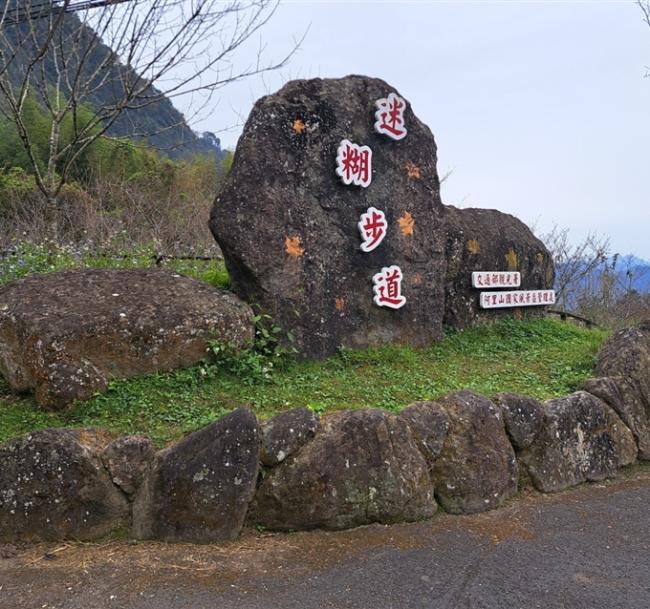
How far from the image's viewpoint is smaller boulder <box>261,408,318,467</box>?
367 cm

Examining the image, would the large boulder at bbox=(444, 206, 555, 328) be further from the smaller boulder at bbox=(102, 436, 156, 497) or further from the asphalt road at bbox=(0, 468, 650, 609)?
the smaller boulder at bbox=(102, 436, 156, 497)

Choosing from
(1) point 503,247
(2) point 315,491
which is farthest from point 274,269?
(1) point 503,247

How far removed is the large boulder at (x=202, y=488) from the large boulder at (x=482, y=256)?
14.2 ft

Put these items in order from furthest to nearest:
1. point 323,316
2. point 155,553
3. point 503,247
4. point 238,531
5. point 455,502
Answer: point 503,247
point 323,316
point 455,502
point 238,531
point 155,553

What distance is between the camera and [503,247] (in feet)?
26.5

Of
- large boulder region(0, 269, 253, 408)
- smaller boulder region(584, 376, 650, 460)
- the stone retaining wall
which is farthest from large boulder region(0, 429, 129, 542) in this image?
smaller boulder region(584, 376, 650, 460)

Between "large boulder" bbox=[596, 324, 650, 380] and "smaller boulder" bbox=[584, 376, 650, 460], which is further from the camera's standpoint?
"large boulder" bbox=[596, 324, 650, 380]

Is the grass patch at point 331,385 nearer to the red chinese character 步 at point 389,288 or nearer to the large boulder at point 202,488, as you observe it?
the large boulder at point 202,488

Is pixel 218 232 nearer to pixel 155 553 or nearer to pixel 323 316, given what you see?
pixel 323 316

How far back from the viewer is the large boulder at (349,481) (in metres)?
3.63

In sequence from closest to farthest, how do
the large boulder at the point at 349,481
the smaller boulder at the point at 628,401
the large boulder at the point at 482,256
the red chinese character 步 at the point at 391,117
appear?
the large boulder at the point at 349,481, the smaller boulder at the point at 628,401, the red chinese character 步 at the point at 391,117, the large boulder at the point at 482,256


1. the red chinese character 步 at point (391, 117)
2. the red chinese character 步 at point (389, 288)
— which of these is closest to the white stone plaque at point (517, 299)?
the red chinese character 步 at point (389, 288)

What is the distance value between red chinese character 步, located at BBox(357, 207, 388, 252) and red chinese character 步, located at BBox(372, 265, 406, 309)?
31 cm

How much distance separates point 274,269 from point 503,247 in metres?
3.89
